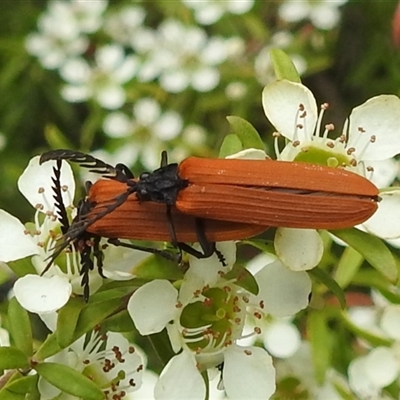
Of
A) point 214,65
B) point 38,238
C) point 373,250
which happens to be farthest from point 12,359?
point 214,65

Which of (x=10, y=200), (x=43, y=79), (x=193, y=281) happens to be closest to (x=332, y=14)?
(x=43, y=79)

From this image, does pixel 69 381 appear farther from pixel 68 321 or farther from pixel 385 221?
pixel 385 221

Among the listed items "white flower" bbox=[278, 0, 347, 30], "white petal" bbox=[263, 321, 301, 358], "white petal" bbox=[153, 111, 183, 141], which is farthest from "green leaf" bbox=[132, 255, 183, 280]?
"white flower" bbox=[278, 0, 347, 30]

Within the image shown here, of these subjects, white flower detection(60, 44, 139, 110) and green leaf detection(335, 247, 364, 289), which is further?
white flower detection(60, 44, 139, 110)

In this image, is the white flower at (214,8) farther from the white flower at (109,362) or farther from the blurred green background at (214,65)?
the white flower at (109,362)

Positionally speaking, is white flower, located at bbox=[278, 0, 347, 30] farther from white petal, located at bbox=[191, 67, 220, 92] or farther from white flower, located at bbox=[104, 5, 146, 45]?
white flower, located at bbox=[104, 5, 146, 45]

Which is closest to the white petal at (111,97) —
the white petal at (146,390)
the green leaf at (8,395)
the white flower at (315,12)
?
the white flower at (315,12)
